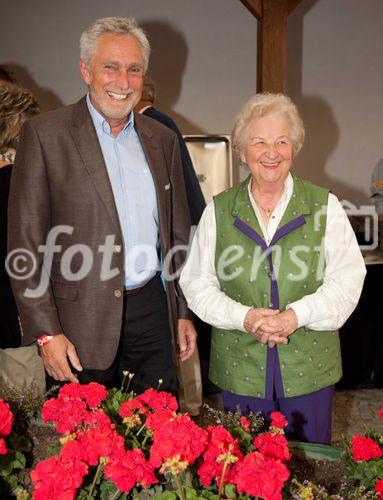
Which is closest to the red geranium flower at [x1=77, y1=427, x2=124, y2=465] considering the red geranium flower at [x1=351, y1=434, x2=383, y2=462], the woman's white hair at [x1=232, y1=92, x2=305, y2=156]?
Answer: the red geranium flower at [x1=351, y1=434, x2=383, y2=462]

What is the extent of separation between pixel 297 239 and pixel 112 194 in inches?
22.8

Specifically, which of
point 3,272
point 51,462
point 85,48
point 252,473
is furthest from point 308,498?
point 85,48

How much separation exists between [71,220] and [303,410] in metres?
0.93

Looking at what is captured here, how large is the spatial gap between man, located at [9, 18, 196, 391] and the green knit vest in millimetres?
240

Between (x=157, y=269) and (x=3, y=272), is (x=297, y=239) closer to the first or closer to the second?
(x=157, y=269)

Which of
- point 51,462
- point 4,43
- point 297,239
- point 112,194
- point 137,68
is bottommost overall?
point 51,462

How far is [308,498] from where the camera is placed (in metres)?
1.06

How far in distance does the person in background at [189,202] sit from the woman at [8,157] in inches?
32.9

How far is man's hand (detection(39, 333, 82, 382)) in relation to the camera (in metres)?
1.80

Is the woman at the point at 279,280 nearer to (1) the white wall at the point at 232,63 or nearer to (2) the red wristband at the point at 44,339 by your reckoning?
(2) the red wristband at the point at 44,339

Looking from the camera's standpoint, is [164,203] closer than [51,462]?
No

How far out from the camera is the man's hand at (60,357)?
1802 millimetres

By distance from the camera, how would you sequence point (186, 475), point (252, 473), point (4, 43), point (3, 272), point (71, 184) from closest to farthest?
point (252, 473) → point (186, 475) → point (71, 184) → point (3, 272) → point (4, 43)

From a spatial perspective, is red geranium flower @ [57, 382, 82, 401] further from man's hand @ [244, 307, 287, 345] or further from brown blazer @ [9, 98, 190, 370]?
man's hand @ [244, 307, 287, 345]
